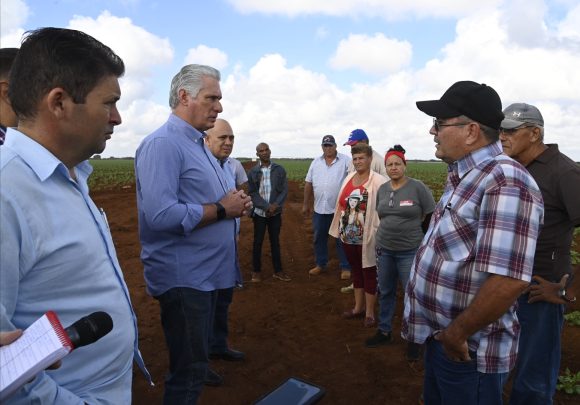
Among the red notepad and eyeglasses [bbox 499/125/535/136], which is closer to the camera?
the red notepad

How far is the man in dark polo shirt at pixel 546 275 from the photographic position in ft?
9.25

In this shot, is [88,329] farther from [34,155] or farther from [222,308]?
[222,308]

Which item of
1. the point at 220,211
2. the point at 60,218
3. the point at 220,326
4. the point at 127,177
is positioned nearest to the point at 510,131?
the point at 220,211

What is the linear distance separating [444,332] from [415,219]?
256 cm

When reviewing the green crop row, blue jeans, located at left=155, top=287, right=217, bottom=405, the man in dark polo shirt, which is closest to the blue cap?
the man in dark polo shirt

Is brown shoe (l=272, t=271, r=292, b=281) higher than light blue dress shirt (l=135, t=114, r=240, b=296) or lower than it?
lower

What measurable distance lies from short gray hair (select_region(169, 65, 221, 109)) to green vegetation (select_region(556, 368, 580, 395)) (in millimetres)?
3980

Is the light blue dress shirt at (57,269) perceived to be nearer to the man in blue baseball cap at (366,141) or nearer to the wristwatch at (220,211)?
the wristwatch at (220,211)

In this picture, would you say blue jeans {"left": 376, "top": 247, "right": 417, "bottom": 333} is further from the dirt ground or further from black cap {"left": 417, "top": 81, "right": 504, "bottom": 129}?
black cap {"left": 417, "top": 81, "right": 504, "bottom": 129}

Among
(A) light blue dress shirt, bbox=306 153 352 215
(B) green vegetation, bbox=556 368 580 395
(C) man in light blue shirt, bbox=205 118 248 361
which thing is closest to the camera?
(B) green vegetation, bbox=556 368 580 395

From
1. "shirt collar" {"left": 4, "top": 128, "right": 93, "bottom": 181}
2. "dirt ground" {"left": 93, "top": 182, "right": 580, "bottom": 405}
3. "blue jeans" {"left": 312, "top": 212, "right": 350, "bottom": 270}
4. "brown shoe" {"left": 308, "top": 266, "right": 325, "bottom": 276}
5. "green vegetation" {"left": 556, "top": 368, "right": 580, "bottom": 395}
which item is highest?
"shirt collar" {"left": 4, "top": 128, "right": 93, "bottom": 181}

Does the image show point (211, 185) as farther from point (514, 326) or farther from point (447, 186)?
point (514, 326)

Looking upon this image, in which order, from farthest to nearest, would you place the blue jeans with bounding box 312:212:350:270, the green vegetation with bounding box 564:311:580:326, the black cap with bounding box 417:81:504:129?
the blue jeans with bounding box 312:212:350:270 < the green vegetation with bounding box 564:311:580:326 < the black cap with bounding box 417:81:504:129

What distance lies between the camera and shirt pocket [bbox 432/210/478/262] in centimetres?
199
